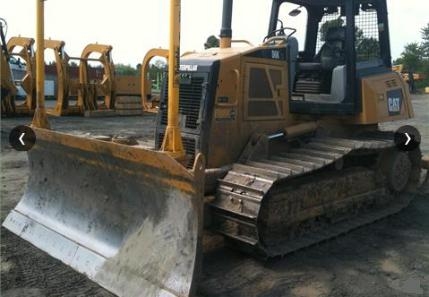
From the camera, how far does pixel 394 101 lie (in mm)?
6613

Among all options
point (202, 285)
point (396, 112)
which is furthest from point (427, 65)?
point (202, 285)

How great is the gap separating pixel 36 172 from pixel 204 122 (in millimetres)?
2124

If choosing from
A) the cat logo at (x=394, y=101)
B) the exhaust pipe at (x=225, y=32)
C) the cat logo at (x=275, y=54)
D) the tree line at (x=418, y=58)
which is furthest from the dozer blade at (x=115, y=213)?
the tree line at (x=418, y=58)

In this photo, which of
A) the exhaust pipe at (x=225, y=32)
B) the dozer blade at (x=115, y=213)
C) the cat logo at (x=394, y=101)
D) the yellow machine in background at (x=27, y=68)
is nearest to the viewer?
the dozer blade at (x=115, y=213)

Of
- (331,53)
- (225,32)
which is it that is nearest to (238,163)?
(225,32)

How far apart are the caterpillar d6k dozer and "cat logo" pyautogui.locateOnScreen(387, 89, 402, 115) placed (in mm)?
25

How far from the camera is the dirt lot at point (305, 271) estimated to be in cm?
423

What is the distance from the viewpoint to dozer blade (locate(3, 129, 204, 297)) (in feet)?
13.2

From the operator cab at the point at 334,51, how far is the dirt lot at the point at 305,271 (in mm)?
1591

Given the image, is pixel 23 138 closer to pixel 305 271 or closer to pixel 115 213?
pixel 115 213

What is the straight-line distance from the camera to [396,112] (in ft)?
21.8

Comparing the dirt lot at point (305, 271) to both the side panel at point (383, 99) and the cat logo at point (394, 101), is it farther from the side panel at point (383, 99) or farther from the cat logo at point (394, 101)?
the cat logo at point (394, 101)

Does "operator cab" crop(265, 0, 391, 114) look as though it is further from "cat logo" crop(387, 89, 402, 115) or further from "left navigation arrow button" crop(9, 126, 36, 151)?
"left navigation arrow button" crop(9, 126, 36, 151)

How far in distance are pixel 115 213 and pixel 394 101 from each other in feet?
12.7
